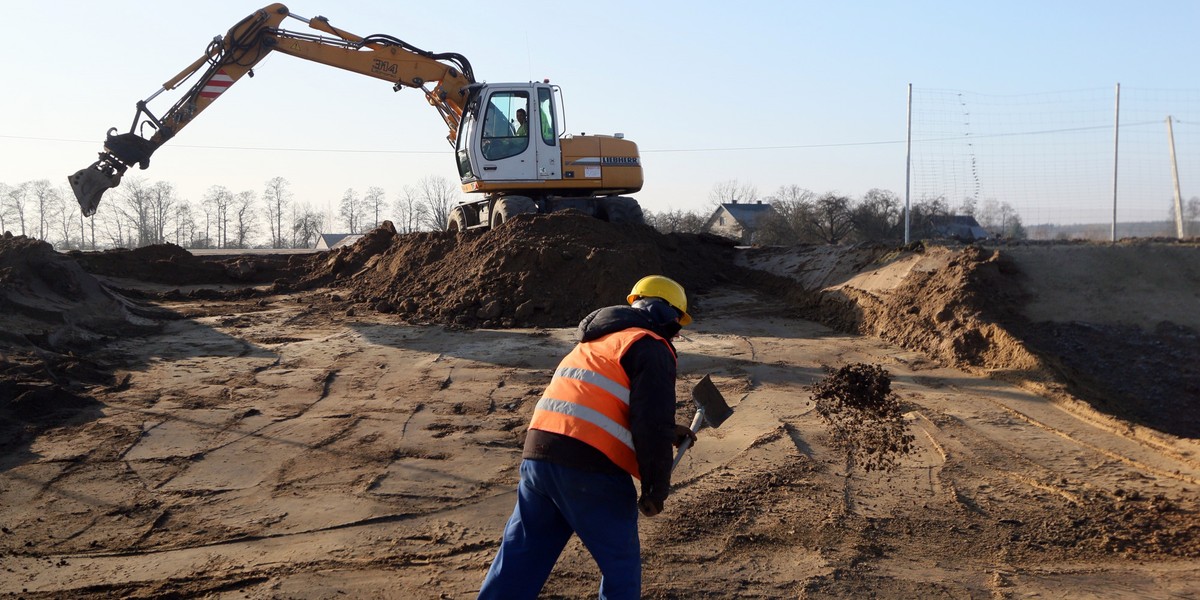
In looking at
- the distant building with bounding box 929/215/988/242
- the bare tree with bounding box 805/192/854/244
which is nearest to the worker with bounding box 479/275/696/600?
the distant building with bounding box 929/215/988/242

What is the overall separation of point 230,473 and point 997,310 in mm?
8178

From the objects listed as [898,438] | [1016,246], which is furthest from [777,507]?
[1016,246]

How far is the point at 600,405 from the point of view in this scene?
352cm

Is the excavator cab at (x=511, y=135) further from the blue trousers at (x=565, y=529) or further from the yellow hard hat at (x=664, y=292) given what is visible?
the blue trousers at (x=565, y=529)

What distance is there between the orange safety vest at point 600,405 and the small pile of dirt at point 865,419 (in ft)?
11.4

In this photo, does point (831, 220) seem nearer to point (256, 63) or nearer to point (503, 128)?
point (503, 128)

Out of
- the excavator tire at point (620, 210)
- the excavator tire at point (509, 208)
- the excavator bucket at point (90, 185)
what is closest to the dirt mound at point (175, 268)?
the excavator bucket at point (90, 185)

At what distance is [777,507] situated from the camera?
18.6 feet

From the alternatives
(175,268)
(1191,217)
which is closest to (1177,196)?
(1191,217)

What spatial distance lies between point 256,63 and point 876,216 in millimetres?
16603

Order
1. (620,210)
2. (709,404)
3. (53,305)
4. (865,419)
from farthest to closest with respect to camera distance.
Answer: (620,210)
(53,305)
(865,419)
(709,404)

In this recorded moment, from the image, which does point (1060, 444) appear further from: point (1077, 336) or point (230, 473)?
point (230, 473)

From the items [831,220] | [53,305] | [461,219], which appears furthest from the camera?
[831,220]

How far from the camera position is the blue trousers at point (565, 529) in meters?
3.48
